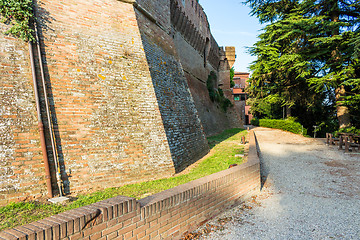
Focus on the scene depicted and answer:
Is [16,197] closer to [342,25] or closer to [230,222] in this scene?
[230,222]

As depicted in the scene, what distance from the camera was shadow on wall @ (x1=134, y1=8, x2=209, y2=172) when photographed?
7562mm

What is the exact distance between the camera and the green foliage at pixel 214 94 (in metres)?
22.8

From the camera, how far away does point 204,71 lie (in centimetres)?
2236

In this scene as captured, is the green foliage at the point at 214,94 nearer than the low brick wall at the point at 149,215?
No

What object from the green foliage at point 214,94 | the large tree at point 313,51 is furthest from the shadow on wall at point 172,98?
the green foliage at point 214,94

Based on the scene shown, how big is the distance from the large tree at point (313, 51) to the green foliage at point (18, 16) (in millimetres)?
15562

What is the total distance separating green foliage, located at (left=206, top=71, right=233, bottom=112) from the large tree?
16.2ft

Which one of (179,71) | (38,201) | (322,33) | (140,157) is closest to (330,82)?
(322,33)

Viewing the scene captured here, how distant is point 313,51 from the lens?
1566cm

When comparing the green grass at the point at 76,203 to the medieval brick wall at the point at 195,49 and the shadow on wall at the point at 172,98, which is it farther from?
the medieval brick wall at the point at 195,49

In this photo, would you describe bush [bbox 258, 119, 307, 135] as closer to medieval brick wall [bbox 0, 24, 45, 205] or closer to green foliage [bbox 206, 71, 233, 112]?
green foliage [bbox 206, 71, 233, 112]

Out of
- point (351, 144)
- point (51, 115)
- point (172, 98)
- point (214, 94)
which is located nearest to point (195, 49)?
point (214, 94)

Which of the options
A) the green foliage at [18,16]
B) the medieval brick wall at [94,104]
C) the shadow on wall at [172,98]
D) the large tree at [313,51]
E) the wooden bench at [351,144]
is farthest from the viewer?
the large tree at [313,51]

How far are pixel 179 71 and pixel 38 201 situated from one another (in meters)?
7.67
